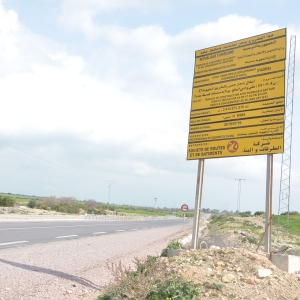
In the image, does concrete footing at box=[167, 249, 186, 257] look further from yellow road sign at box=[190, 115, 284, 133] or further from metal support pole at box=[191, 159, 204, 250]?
yellow road sign at box=[190, 115, 284, 133]

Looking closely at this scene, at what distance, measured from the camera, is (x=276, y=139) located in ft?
23.7

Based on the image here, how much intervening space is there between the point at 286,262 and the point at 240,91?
446cm

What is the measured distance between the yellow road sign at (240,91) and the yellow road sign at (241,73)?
117 millimetres

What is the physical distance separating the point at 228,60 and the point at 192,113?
1843 mm

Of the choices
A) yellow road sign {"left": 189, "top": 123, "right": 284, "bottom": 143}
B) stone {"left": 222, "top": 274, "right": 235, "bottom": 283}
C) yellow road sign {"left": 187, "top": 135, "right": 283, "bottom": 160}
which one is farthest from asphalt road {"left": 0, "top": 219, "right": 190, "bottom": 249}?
stone {"left": 222, "top": 274, "right": 235, "bottom": 283}

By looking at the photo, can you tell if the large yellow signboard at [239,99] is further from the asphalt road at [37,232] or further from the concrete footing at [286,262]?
the asphalt road at [37,232]

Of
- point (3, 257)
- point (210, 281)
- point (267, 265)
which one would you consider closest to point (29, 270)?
point (3, 257)

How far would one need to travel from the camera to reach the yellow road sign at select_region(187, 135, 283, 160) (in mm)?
7243

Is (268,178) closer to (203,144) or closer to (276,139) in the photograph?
(276,139)

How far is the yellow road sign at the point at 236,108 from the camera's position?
749 cm

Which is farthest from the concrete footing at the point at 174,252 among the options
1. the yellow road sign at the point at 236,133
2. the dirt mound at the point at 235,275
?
the yellow road sign at the point at 236,133

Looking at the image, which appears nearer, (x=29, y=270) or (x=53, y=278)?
(x=53, y=278)

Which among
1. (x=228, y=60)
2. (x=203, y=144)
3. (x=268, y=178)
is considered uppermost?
(x=228, y=60)

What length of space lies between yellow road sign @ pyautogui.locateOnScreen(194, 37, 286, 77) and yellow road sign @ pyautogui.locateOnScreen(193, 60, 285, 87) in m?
0.12
